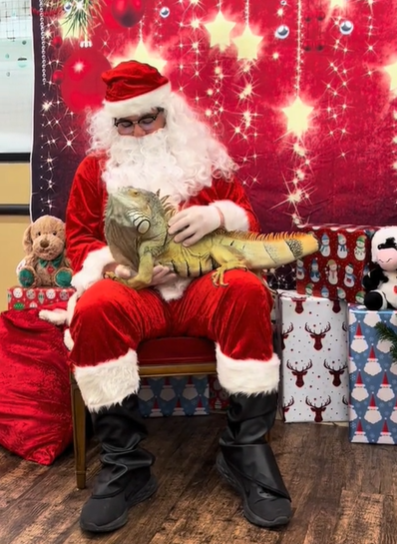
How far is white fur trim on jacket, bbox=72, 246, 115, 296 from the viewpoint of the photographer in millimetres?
1729

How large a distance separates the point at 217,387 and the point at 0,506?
34.4 inches

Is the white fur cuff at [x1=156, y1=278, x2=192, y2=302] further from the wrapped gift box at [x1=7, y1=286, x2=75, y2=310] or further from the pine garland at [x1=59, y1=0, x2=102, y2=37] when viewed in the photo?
the pine garland at [x1=59, y1=0, x2=102, y2=37]

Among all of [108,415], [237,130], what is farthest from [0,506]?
[237,130]

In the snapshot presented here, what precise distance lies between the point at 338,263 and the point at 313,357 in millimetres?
322

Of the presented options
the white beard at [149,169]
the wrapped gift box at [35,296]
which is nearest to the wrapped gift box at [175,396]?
the wrapped gift box at [35,296]

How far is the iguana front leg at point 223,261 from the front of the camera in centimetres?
162

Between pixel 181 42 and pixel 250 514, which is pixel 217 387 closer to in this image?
pixel 250 514

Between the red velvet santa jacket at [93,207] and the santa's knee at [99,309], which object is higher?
the red velvet santa jacket at [93,207]

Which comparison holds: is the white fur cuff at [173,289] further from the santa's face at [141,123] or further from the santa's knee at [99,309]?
the santa's face at [141,123]

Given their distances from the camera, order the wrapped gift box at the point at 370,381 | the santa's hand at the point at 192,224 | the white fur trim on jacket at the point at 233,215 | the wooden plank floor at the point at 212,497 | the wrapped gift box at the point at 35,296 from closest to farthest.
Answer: the wooden plank floor at the point at 212,497 < the santa's hand at the point at 192,224 < the white fur trim on jacket at the point at 233,215 < the wrapped gift box at the point at 370,381 < the wrapped gift box at the point at 35,296

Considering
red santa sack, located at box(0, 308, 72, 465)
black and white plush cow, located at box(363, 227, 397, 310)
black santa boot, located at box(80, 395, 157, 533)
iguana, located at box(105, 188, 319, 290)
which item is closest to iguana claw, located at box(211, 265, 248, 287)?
iguana, located at box(105, 188, 319, 290)

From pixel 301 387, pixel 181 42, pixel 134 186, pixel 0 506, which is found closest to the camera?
pixel 0 506

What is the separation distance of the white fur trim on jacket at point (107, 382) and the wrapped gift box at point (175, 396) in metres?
0.65

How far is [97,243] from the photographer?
72.6 inches
